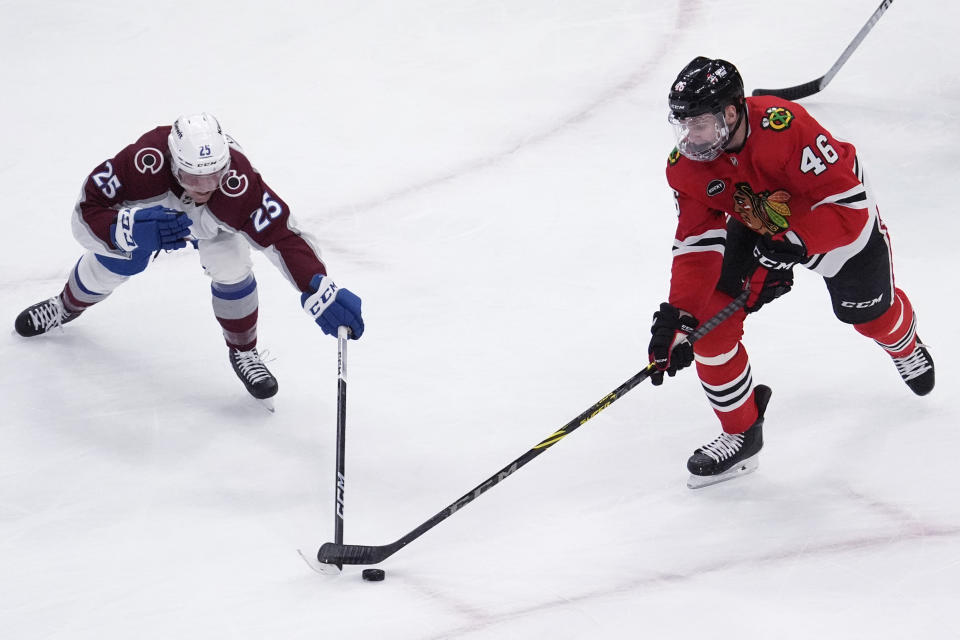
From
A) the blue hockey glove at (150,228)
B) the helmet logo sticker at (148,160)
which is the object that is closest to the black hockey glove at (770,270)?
the blue hockey glove at (150,228)

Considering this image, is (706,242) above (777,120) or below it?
below

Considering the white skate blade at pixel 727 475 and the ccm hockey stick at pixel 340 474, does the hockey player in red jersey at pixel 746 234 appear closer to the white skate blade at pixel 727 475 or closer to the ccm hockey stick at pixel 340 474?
the white skate blade at pixel 727 475

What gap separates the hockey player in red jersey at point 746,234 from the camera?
2684mm

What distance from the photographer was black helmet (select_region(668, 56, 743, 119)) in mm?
2627

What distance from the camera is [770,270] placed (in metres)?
2.86

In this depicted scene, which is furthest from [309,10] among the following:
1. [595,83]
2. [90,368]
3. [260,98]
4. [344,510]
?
[344,510]

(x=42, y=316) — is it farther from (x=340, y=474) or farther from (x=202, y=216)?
(x=340, y=474)

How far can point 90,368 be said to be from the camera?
366cm

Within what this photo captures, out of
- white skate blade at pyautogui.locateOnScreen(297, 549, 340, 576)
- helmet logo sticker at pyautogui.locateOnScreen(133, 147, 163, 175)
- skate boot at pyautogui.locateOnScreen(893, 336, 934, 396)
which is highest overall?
helmet logo sticker at pyautogui.locateOnScreen(133, 147, 163, 175)

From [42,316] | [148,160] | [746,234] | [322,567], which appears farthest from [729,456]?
[42,316]

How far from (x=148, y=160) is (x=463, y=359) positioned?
121 cm

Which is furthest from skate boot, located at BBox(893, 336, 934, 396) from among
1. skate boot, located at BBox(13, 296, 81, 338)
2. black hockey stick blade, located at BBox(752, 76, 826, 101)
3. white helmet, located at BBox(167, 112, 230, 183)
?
skate boot, located at BBox(13, 296, 81, 338)

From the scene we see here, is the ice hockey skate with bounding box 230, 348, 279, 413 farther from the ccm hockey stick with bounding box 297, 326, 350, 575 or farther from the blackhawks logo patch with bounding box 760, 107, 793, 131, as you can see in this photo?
the blackhawks logo patch with bounding box 760, 107, 793, 131

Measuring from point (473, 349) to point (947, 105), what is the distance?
110 inches
